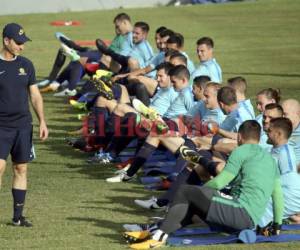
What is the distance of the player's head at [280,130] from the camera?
10430mm

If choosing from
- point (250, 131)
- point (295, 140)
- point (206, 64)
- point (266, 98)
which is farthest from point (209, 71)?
point (250, 131)

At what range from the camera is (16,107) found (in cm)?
1070

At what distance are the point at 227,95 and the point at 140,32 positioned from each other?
6736 millimetres

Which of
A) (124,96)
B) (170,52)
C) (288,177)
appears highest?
(170,52)

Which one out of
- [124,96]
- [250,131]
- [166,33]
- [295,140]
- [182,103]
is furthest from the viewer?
[166,33]

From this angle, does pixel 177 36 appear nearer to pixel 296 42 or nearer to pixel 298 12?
pixel 296 42

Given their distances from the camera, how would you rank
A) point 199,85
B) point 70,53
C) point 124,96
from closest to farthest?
point 199,85 < point 124,96 < point 70,53

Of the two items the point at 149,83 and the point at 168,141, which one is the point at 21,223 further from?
the point at 149,83

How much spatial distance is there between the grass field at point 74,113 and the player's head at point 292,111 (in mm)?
2099

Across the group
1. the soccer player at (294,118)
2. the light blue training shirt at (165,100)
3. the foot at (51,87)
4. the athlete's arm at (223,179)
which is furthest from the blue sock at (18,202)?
the foot at (51,87)

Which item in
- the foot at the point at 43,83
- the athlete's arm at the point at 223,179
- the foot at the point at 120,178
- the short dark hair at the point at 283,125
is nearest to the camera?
the athlete's arm at the point at 223,179

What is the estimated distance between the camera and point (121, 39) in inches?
766

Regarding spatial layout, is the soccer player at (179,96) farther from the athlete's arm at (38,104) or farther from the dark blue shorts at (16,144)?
the dark blue shorts at (16,144)

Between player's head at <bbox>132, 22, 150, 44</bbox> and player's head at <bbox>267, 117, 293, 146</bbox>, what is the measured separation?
26.4 feet
